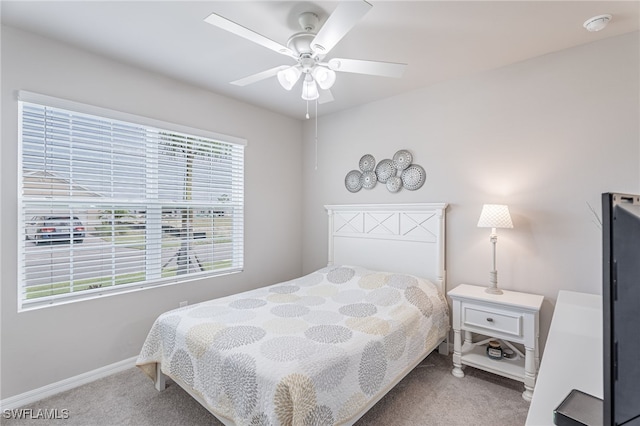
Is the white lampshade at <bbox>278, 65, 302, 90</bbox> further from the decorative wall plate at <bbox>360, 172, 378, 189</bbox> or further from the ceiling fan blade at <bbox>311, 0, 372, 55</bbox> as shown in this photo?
the decorative wall plate at <bbox>360, 172, 378, 189</bbox>

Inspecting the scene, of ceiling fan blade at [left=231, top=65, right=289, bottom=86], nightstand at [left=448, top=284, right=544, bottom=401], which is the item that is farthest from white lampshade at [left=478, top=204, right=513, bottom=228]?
ceiling fan blade at [left=231, top=65, right=289, bottom=86]

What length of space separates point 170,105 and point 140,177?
738 mm

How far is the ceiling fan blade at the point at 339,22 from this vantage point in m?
1.33

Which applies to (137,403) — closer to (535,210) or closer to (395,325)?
(395,325)

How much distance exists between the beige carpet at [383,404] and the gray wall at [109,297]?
0.85ft

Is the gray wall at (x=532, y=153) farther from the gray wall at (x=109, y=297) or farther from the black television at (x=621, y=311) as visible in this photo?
the black television at (x=621, y=311)

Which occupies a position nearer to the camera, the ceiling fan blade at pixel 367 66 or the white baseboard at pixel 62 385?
the ceiling fan blade at pixel 367 66

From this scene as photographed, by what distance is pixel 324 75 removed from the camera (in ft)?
6.35

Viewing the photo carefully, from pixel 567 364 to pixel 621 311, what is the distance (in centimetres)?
69

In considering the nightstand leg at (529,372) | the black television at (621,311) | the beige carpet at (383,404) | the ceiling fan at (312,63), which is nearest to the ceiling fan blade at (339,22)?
the ceiling fan at (312,63)

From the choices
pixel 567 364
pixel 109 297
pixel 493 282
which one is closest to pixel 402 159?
pixel 493 282

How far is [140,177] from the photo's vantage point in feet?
8.80

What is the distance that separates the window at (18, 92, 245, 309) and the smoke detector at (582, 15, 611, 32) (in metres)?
3.00

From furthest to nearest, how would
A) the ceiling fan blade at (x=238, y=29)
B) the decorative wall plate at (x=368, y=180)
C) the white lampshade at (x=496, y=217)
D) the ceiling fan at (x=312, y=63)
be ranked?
1. the decorative wall plate at (x=368, y=180)
2. the white lampshade at (x=496, y=217)
3. the ceiling fan at (x=312, y=63)
4. the ceiling fan blade at (x=238, y=29)
